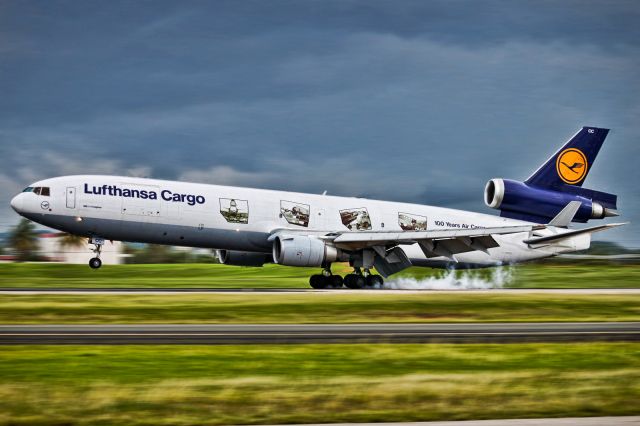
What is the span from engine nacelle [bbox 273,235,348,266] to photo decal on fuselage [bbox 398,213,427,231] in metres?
6.14

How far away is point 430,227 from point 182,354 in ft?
100.0

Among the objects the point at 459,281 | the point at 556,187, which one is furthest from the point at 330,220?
the point at 556,187

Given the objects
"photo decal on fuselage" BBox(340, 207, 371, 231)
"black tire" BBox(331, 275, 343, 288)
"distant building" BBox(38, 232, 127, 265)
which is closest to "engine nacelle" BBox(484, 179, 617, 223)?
"photo decal on fuselage" BBox(340, 207, 371, 231)

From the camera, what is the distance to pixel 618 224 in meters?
40.3

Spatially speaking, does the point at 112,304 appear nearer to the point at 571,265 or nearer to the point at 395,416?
the point at 395,416

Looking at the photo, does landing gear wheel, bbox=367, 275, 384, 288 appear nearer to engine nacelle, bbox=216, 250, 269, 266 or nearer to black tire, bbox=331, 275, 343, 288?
black tire, bbox=331, 275, 343, 288

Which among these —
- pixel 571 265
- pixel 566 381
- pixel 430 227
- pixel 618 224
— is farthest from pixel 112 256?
pixel 566 381

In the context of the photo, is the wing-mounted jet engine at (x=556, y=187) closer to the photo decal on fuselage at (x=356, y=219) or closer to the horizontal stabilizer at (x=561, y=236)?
the horizontal stabilizer at (x=561, y=236)

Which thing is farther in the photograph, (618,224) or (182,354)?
(618,224)

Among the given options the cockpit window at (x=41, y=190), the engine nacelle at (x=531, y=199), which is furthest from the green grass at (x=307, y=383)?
the engine nacelle at (x=531, y=199)

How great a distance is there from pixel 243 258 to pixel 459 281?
1242 centimetres

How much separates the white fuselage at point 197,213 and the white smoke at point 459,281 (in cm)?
147

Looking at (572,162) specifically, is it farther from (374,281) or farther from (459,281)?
(374,281)

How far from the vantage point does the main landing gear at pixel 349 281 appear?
141 feet
